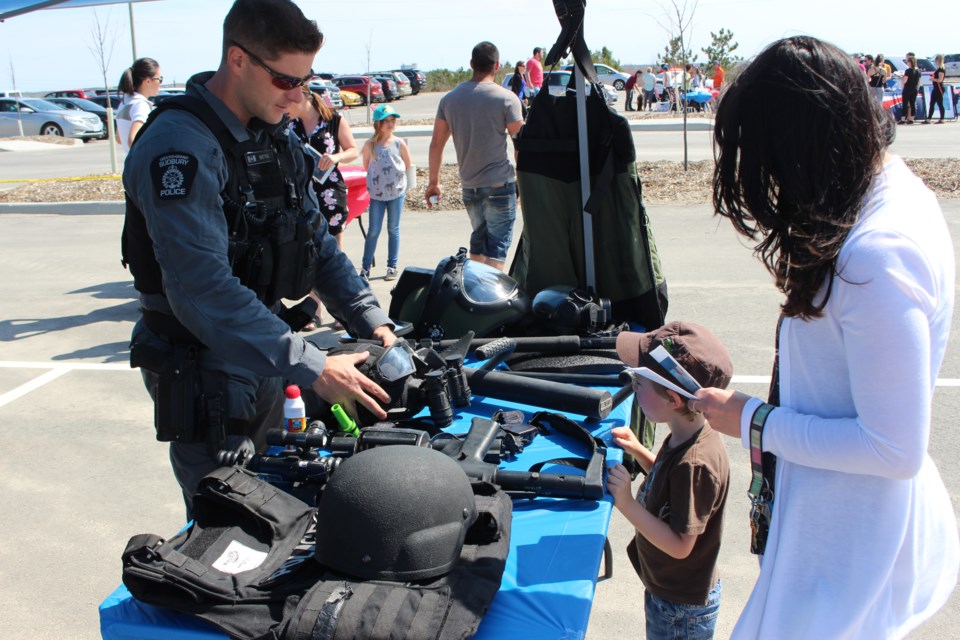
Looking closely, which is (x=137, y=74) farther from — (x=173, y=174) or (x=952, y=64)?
(x=952, y=64)

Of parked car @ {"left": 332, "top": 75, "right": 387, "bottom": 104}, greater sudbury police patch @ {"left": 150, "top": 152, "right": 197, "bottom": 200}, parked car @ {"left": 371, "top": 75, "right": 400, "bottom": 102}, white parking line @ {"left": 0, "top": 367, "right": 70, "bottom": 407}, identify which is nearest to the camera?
greater sudbury police patch @ {"left": 150, "top": 152, "right": 197, "bottom": 200}

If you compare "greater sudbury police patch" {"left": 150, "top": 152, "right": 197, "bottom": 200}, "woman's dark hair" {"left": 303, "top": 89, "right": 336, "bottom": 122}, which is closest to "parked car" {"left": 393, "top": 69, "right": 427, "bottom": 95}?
"woman's dark hair" {"left": 303, "top": 89, "right": 336, "bottom": 122}

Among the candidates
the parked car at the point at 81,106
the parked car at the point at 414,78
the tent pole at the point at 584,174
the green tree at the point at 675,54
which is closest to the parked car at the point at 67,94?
the parked car at the point at 81,106

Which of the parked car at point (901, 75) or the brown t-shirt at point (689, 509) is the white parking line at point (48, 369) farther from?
the parked car at point (901, 75)

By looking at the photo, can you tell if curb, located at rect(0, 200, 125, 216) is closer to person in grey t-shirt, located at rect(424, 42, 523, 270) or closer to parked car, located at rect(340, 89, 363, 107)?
person in grey t-shirt, located at rect(424, 42, 523, 270)

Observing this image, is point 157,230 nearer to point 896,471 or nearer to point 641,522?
point 641,522

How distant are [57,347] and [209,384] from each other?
4663 millimetres

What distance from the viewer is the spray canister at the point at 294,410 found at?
8.62 ft

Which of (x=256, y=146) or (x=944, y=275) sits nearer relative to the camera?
(x=944, y=275)

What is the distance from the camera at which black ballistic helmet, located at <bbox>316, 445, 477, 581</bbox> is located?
178cm

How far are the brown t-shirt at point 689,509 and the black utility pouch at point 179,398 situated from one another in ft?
4.42

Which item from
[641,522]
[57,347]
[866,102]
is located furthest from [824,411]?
[57,347]

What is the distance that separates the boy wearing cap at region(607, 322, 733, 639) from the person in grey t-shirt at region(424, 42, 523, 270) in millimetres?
4412

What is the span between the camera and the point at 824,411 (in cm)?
157
